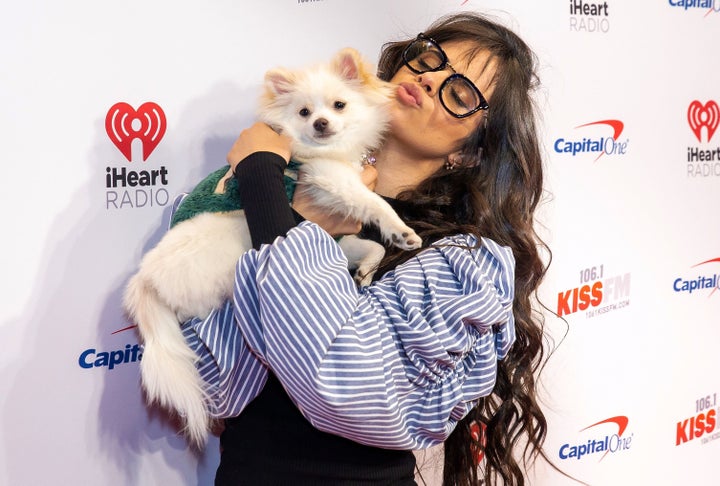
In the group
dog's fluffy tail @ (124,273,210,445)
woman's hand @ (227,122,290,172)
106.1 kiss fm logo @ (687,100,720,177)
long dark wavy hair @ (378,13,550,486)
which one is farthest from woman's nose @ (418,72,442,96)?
106.1 kiss fm logo @ (687,100,720,177)

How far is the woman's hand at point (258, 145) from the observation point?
1509mm

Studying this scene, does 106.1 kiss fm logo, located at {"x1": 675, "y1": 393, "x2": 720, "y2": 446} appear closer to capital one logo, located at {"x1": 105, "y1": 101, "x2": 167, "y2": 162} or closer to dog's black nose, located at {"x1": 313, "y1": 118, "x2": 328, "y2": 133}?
dog's black nose, located at {"x1": 313, "y1": 118, "x2": 328, "y2": 133}

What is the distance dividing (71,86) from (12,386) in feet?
2.28

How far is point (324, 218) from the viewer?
62.7 inches

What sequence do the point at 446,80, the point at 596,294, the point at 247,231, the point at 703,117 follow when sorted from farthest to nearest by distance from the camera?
the point at 703,117, the point at 596,294, the point at 446,80, the point at 247,231

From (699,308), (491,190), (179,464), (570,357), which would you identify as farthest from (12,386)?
(699,308)

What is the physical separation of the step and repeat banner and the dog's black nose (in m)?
0.29

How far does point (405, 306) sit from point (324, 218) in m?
0.34

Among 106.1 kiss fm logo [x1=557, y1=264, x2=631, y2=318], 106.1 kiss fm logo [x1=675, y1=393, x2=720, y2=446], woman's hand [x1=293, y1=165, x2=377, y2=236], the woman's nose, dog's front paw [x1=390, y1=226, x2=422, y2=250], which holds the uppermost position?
the woman's nose

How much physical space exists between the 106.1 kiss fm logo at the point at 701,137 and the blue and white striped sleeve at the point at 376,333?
1387mm

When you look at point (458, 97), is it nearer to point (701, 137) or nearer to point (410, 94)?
point (410, 94)

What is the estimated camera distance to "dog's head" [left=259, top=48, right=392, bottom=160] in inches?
67.2

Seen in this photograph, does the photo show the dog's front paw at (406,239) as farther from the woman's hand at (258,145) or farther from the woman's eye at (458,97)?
the woman's eye at (458,97)

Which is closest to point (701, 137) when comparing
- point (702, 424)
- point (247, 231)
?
point (702, 424)
